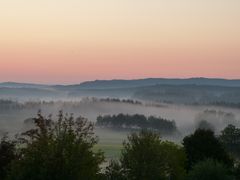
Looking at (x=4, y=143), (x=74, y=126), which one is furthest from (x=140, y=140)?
(x=74, y=126)

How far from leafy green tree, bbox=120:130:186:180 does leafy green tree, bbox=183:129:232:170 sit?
1064 centimetres

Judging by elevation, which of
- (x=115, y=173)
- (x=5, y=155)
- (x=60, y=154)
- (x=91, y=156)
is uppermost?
(x=60, y=154)

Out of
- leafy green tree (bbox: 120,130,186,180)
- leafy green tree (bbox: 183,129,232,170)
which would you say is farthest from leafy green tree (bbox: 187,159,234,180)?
leafy green tree (bbox: 183,129,232,170)

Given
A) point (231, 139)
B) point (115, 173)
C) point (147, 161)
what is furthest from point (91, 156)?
point (231, 139)

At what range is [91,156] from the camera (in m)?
42.3

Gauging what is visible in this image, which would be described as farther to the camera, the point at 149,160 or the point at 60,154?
the point at 149,160

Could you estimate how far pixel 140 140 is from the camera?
6019 cm

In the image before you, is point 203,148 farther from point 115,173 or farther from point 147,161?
point 115,173

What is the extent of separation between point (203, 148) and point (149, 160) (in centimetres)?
1699

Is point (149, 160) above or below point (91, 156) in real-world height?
below

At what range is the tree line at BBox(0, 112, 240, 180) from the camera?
3982 centimetres

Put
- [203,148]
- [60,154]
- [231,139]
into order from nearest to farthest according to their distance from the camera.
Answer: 1. [60,154]
2. [203,148]
3. [231,139]

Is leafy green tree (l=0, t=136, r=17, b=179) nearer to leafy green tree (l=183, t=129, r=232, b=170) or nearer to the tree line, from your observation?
the tree line

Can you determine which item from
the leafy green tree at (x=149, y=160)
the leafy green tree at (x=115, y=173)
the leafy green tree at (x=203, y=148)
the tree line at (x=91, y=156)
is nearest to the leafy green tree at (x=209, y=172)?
the tree line at (x=91, y=156)
